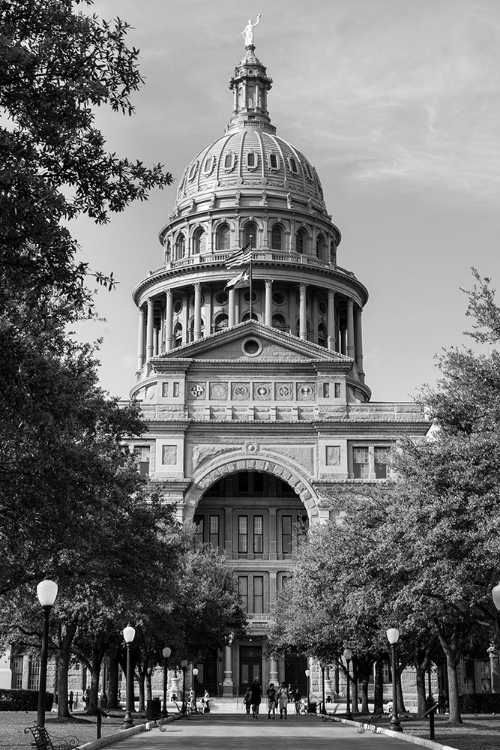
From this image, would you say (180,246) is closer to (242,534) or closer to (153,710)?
(242,534)

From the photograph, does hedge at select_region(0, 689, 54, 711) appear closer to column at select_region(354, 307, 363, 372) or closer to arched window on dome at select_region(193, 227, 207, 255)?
column at select_region(354, 307, 363, 372)

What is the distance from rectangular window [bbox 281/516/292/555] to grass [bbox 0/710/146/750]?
42.9 metres

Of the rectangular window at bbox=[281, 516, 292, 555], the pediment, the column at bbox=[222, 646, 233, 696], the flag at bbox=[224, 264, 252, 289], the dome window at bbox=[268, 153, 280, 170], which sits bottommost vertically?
the column at bbox=[222, 646, 233, 696]

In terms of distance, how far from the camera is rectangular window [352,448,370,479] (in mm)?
88250

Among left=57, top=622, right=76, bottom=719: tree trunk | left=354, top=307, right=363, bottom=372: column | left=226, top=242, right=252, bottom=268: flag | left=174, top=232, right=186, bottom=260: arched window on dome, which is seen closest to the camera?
left=57, top=622, right=76, bottom=719: tree trunk

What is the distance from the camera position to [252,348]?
91.7 metres

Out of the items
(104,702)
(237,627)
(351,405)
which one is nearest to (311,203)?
(351,405)

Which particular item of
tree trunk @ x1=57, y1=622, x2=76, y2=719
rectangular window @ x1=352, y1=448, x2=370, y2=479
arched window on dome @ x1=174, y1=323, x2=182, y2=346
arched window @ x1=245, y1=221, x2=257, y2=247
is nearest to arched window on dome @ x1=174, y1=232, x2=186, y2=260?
arched window @ x1=245, y1=221, x2=257, y2=247

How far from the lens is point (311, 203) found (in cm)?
12775

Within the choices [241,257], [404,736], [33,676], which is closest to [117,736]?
[404,736]

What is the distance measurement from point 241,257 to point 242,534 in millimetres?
32252

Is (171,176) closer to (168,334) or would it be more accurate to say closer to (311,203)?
(168,334)

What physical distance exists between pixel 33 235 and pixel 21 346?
1938 millimetres

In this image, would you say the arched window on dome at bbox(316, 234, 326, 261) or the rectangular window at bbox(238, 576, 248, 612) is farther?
the arched window on dome at bbox(316, 234, 326, 261)
